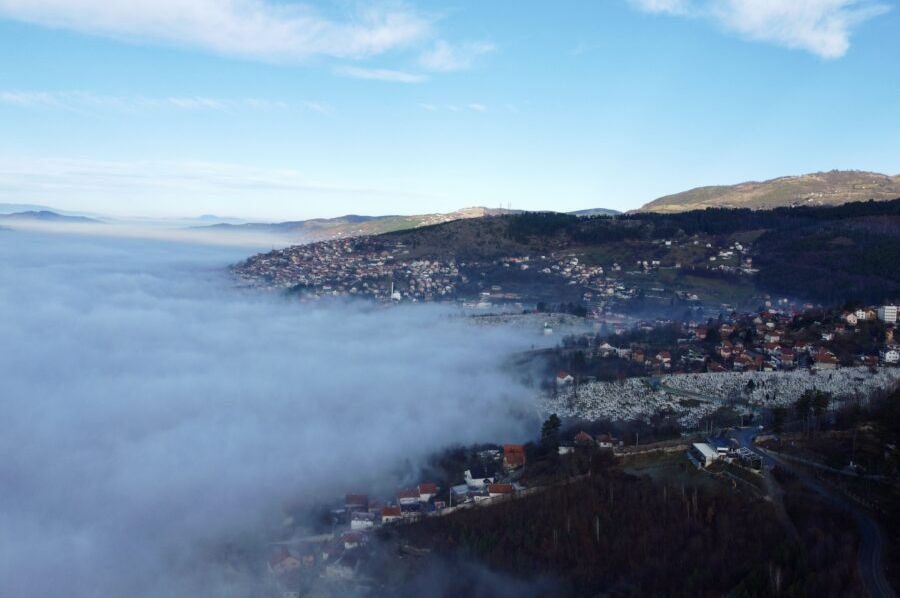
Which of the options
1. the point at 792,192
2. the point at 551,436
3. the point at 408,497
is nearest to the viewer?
the point at 408,497

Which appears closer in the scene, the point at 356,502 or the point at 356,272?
the point at 356,502

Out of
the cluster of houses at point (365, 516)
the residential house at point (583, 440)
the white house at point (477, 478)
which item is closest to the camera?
the cluster of houses at point (365, 516)

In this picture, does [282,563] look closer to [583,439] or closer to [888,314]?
[583,439]

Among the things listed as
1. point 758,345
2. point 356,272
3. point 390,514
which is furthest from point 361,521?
point 356,272

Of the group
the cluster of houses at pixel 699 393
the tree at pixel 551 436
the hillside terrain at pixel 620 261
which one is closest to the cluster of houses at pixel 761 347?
the cluster of houses at pixel 699 393

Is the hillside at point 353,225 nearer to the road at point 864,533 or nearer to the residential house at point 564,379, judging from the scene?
the residential house at point 564,379
